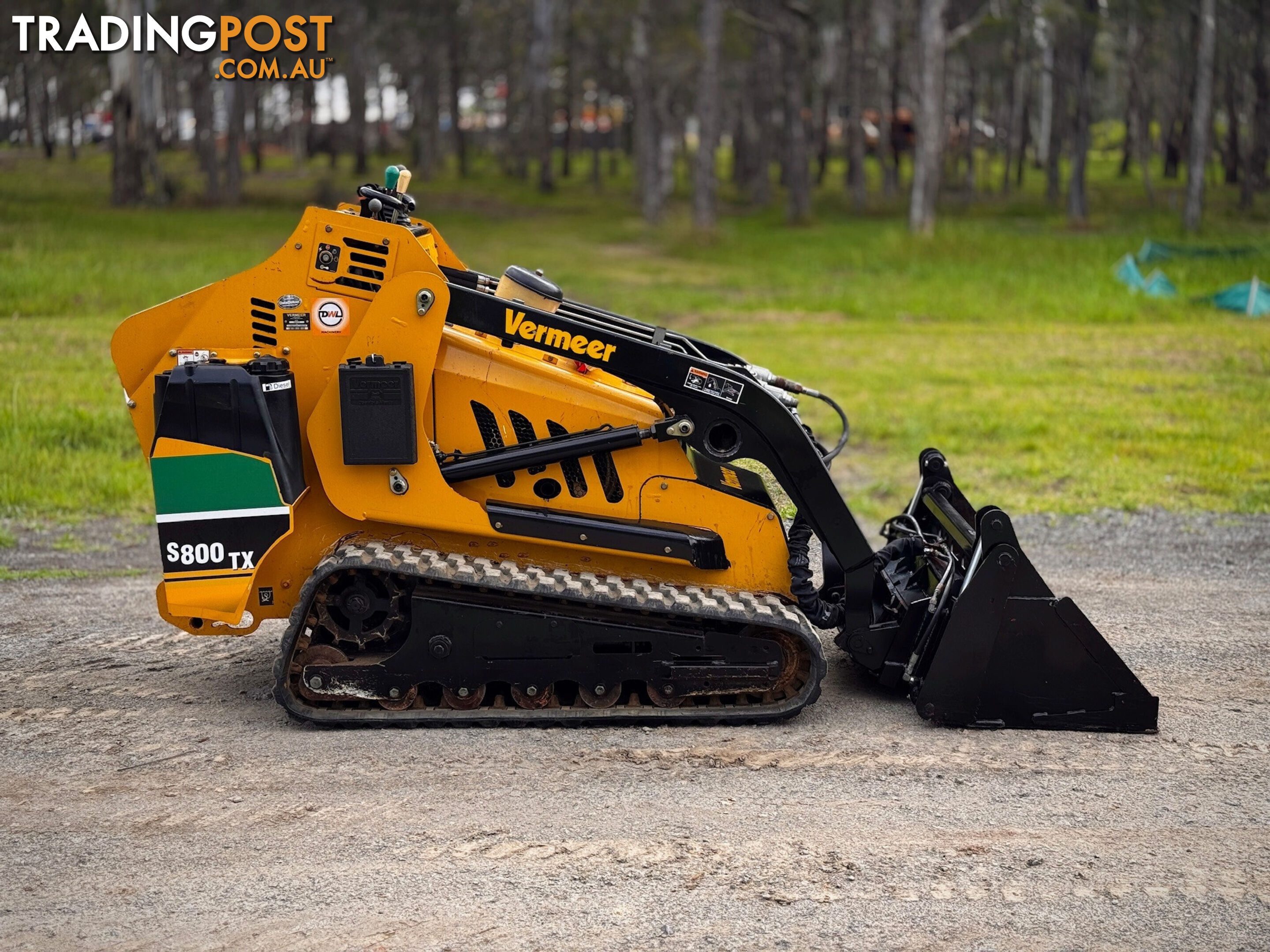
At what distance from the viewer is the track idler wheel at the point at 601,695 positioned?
563cm

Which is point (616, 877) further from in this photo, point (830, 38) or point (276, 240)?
point (830, 38)

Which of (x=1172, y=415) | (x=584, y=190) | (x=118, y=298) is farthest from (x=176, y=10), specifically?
(x=1172, y=415)

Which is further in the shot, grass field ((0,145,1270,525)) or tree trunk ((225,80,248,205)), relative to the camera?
tree trunk ((225,80,248,205))

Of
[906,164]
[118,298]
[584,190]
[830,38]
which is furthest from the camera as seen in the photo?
[830,38]

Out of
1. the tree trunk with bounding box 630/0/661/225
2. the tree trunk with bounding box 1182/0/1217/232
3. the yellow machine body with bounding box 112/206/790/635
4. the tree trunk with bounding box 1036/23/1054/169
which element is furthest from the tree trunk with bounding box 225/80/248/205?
the yellow machine body with bounding box 112/206/790/635

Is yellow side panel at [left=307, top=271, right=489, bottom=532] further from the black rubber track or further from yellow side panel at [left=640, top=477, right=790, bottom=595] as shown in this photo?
yellow side panel at [left=640, top=477, right=790, bottom=595]

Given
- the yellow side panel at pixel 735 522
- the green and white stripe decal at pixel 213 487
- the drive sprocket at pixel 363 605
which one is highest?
the green and white stripe decal at pixel 213 487

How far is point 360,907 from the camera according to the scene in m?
4.16

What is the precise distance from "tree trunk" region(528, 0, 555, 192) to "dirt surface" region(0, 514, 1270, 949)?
4051cm

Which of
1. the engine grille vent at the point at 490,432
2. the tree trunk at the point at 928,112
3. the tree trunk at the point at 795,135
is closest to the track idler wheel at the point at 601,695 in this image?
the engine grille vent at the point at 490,432

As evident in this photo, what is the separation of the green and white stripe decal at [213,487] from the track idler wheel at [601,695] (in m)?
1.48

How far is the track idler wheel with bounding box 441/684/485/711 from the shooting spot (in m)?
5.59

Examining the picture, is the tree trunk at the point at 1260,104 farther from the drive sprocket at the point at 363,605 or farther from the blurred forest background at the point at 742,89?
the drive sprocket at the point at 363,605

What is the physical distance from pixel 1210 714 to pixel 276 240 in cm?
A: 2430
